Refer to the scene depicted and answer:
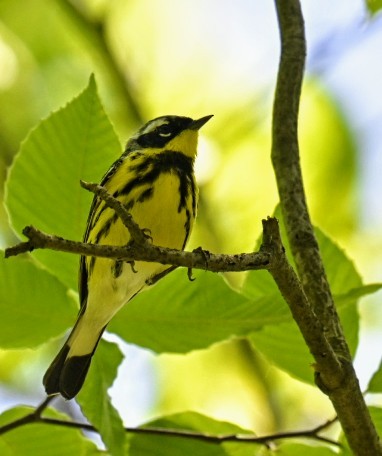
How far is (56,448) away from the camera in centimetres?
169

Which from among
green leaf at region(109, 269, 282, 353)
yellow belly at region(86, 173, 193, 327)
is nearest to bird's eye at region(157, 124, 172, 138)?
yellow belly at region(86, 173, 193, 327)

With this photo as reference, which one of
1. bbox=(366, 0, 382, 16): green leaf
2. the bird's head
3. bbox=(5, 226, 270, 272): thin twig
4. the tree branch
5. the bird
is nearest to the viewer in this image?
bbox=(5, 226, 270, 272): thin twig

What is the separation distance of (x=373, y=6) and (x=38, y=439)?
3.28ft

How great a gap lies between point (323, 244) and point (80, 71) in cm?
192

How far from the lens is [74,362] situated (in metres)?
2.06

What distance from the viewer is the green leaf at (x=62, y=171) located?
172cm

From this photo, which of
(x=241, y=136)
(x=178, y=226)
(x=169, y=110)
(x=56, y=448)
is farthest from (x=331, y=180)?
(x=56, y=448)

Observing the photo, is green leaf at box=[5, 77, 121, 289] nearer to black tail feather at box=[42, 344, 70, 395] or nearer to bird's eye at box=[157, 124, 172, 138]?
black tail feather at box=[42, 344, 70, 395]

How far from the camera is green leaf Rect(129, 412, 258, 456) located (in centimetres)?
167

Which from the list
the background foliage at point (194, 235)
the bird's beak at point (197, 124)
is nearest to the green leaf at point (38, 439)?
the background foliage at point (194, 235)

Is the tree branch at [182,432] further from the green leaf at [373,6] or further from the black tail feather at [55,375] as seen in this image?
the green leaf at [373,6]

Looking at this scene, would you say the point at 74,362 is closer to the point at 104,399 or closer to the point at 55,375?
the point at 55,375

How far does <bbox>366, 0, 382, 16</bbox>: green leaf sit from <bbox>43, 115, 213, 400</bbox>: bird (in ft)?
2.72

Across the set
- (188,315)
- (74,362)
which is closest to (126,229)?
(74,362)
